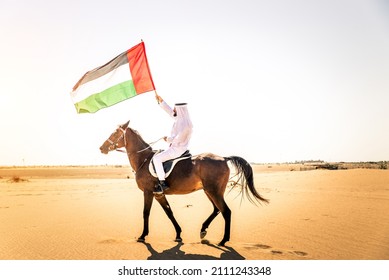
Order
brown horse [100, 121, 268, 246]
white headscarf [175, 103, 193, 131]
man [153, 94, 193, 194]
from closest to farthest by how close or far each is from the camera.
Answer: brown horse [100, 121, 268, 246], man [153, 94, 193, 194], white headscarf [175, 103, 193, 131]

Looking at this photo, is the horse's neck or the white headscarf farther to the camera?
the horse's neck

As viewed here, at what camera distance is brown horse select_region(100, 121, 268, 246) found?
811cm

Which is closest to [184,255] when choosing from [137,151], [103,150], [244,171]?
[244,171]

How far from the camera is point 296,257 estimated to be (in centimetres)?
726

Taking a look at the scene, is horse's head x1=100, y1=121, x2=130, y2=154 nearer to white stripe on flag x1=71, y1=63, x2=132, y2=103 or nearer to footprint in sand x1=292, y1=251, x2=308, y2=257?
white stripe on flag x1=71, y1=63, x2=132, y2=103

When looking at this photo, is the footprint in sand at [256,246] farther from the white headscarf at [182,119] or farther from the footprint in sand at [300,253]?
the white headscarf at [182,119]

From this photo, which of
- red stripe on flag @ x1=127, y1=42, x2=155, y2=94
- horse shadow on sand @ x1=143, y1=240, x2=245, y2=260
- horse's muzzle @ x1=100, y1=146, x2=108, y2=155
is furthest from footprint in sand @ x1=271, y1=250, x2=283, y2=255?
red stripe on flag @ x1=127, y1=42, x2=155, y2=94

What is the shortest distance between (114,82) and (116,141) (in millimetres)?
1800

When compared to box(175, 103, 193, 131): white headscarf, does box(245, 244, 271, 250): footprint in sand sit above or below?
below

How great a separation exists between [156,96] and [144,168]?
5.82 feet

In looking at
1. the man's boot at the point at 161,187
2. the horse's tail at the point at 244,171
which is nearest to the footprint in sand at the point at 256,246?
the horse's tail at the point at 244,171

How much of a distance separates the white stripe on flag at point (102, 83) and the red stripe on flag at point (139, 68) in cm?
18
